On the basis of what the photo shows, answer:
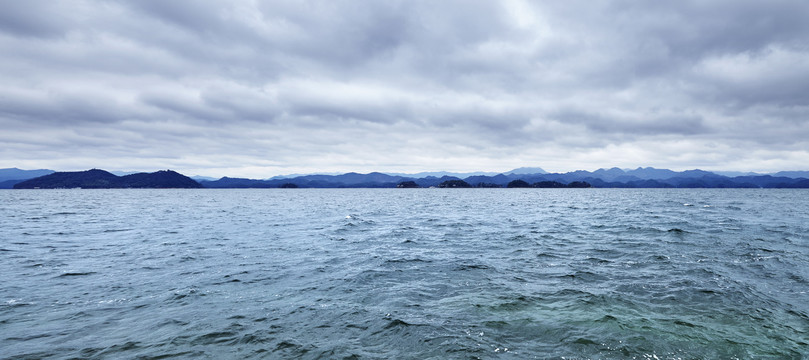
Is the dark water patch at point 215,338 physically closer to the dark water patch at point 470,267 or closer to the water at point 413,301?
the water at point 413,301

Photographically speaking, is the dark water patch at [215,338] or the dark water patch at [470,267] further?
the dark water patch at [470,267]

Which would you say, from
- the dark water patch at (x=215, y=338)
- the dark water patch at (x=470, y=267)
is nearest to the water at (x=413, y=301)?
the dark water patch at (x=215, y=338)

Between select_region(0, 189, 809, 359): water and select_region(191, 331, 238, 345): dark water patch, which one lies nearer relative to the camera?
select_region(0, 189, 809, 359): water

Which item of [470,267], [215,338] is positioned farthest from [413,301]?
[215,338]

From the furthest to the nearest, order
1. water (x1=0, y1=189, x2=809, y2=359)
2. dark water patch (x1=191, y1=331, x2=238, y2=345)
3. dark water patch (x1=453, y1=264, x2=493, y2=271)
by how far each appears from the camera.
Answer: dark water patch (x1=453, y1=264, x2=493, y2=271), dark water patch (x1=191, y1=331, x2=238, y2=345), water (x1=0, y1=189, x2=809, y2=359)

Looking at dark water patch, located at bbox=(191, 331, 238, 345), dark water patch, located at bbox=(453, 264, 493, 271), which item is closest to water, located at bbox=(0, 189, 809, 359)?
dark water patch, located at bbox=(191, 331, 238, 345)

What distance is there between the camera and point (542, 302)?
44.6 feet

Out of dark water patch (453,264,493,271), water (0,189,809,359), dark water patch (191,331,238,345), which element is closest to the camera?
water (0,189,809,359)

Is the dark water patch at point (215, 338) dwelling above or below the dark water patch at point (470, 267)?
below

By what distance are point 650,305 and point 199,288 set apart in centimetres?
1917

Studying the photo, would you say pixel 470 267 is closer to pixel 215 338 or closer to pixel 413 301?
pixel 413 301

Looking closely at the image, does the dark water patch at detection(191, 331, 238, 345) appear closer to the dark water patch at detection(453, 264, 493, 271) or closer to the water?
the water

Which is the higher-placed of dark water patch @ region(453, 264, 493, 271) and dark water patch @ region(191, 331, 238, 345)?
dark water patch @ region(453, 264, 493, 271)

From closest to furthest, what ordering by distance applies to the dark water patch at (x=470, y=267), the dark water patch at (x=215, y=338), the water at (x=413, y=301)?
the water at (x=413, y=301), the dark water patch at (x=215, y=338), the dark water patch at (x=470, y=267)
